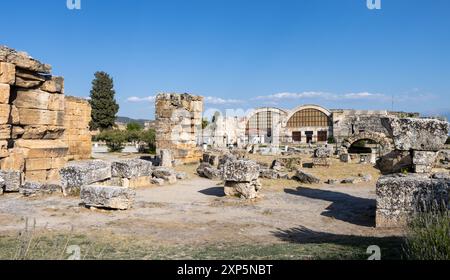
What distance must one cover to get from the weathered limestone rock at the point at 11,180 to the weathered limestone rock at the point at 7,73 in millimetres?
2974

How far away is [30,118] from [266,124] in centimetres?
4964

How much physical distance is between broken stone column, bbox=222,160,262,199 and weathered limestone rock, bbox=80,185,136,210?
321 cm

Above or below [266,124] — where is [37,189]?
below

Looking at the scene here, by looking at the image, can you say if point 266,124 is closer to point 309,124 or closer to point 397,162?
point 309,124

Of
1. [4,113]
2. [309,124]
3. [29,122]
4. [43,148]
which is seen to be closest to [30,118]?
[29,122]

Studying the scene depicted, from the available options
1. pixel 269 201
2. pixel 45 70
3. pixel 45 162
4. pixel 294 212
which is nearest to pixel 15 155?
pixel 45 162

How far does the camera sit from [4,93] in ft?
41.2

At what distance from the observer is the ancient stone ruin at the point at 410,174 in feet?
24.9

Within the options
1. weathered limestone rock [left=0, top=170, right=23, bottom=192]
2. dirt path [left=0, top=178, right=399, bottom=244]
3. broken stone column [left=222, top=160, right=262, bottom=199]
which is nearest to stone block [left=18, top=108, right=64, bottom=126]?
weathered limestone rock [left=0, top=170, right=23, bottom=192]

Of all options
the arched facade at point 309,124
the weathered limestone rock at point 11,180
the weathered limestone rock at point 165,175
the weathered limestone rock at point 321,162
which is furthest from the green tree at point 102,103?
the weathered limestone rock at point 11,180

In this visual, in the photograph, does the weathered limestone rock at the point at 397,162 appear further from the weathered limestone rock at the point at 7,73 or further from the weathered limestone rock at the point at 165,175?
the weathered limestone rock at the point at 7,73

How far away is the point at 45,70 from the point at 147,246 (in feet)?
35.2
